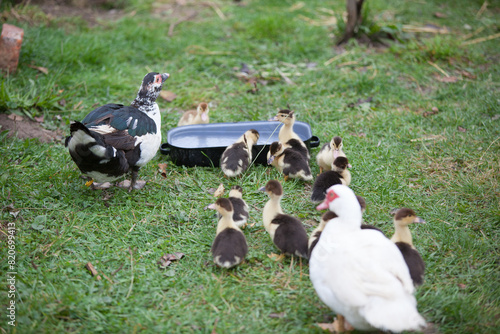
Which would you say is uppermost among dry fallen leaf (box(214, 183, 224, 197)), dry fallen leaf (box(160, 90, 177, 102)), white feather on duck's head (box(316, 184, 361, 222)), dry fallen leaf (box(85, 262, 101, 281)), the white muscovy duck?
white feather on duck's head (box(316, 184, 361, 222))

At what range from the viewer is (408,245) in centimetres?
315

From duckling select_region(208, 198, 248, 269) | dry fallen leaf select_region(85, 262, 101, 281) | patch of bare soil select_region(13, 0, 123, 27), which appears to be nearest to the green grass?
dry fallen leaf select_region(85, 262, 101, 281)

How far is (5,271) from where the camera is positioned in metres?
3.16

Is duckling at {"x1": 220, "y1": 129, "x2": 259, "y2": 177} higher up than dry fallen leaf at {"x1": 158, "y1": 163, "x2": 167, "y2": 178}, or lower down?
higher up

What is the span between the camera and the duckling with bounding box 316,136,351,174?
4.23m

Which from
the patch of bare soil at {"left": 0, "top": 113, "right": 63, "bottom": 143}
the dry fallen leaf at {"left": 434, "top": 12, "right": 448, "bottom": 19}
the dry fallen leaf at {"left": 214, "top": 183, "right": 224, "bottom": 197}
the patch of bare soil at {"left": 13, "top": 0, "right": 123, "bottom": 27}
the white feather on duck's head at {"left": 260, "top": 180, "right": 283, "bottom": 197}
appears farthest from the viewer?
the dry fallen leaf at {"left": 434, "top": 12, "right": 448, "bottom": 19}

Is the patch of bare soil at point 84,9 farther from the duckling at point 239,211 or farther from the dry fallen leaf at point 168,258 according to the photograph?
the dry fallen leaf at point 168,258

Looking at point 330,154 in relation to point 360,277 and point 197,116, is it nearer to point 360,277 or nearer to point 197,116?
point 197,116

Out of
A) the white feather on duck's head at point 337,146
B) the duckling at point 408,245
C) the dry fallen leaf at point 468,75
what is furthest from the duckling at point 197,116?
the dry fallen leaf at point 468,75

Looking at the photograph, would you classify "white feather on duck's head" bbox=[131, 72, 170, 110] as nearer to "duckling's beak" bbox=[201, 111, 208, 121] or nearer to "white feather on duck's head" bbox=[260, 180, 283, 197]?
"duckling's beak" bbox=[201, 111, 208, 121]

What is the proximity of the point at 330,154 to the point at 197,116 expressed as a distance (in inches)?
68.7

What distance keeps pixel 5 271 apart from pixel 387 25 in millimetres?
6801

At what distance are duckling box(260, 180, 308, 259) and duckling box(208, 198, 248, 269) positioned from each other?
276 mm

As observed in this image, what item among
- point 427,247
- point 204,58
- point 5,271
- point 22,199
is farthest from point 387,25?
point 5,271
